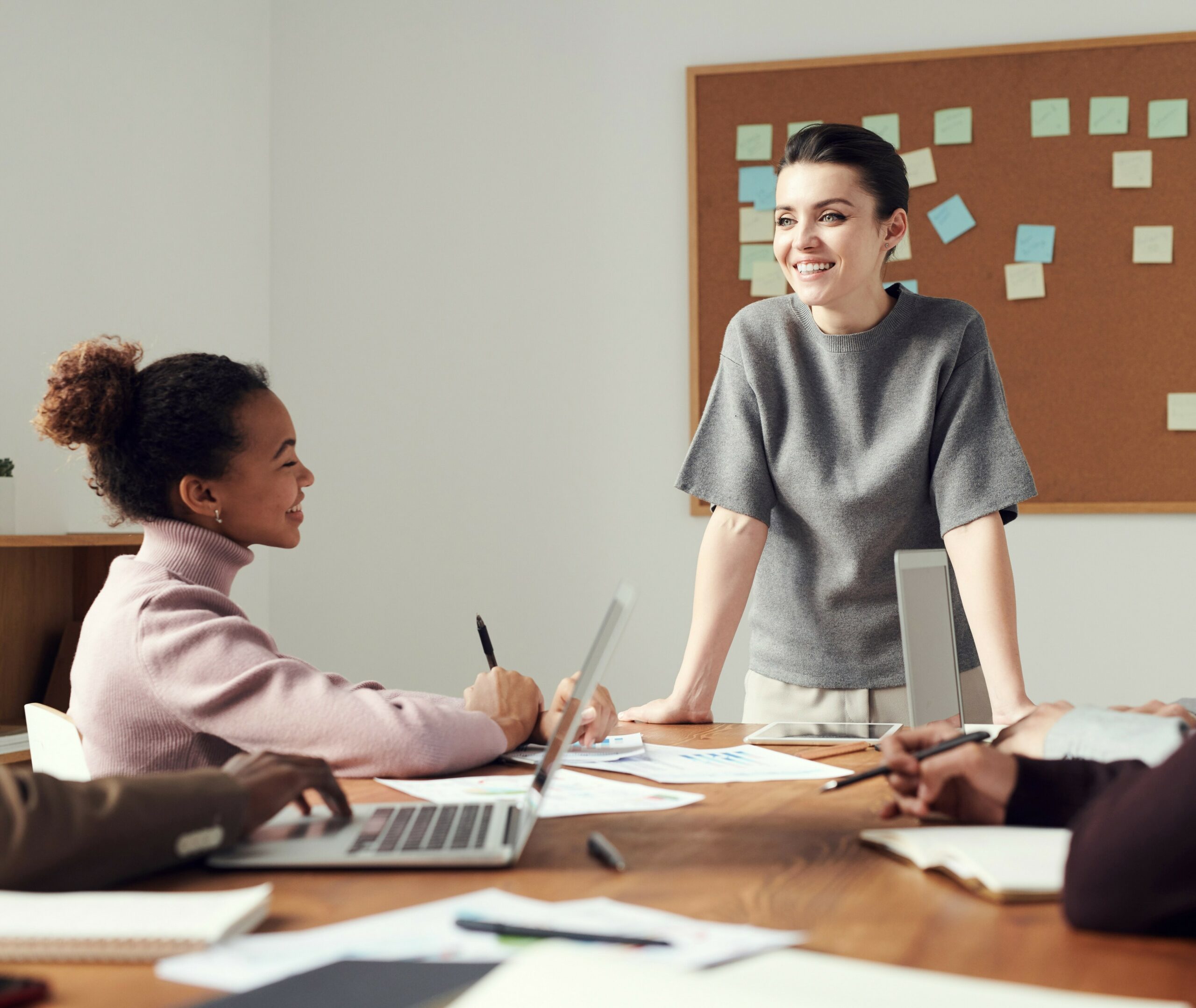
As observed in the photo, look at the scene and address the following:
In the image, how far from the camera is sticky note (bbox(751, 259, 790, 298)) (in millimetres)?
3074

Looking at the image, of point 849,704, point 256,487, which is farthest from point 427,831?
point 849,704

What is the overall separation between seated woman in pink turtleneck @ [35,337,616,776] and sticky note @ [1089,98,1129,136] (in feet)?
7.59

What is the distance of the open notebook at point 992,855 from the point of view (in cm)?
72

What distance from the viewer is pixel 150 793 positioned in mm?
796

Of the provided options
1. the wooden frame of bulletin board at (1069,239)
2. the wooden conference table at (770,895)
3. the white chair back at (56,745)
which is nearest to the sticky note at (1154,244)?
the wooden frame of bulletin board at (1069,239)

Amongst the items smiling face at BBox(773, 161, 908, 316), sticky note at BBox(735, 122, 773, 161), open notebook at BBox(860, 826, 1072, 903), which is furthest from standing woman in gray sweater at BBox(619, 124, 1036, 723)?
sticky note at BBox(735, 122, 773, 161)

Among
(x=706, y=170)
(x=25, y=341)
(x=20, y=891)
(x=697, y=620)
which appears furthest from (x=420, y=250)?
(x=20, y=891)

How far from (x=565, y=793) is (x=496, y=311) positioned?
7.62ft

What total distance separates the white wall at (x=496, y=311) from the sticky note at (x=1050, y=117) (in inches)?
7.9

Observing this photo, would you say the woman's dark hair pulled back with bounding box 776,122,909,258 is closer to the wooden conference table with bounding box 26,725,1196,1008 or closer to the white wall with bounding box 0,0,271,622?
the wooden conference table with bounding box 26,725,1196,1008

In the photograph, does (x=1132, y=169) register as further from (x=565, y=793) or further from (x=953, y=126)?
(x=565, y=793)

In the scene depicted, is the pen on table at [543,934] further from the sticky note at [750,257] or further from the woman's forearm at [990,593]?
the sticky note at [750,257]

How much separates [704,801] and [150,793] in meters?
0.50

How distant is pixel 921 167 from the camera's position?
3.03 m
